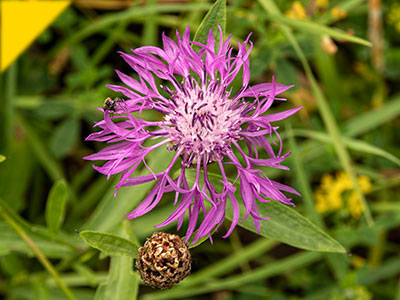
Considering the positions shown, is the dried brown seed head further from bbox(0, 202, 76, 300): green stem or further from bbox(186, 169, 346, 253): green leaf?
bbox(0, 202, 76, 300): green stem

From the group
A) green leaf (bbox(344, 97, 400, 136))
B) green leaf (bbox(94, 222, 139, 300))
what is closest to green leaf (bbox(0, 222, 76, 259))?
green leaf (bbox(94, 222, 139, 300))

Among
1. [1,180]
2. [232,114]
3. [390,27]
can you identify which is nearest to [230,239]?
[1,180]

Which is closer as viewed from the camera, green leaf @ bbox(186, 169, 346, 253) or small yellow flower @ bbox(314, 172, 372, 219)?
green leaf @ bbox(186, 169, 346, 253)

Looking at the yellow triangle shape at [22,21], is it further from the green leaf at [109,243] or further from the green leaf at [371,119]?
the green leaf at [371,119]

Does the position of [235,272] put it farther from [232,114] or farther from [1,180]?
[232,114]

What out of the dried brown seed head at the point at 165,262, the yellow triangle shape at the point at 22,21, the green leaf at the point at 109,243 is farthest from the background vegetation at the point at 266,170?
the dried brown seed head at the point at 165,262

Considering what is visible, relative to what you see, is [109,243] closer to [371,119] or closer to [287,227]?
[287,227]
